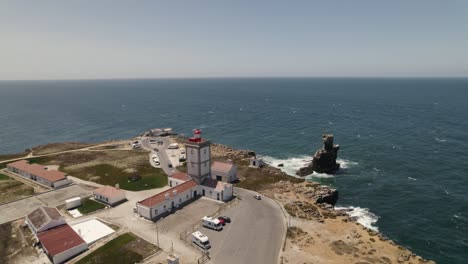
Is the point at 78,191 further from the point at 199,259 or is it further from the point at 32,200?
the point at 199,259

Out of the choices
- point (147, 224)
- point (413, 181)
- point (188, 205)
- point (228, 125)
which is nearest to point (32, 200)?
point (147, 224)

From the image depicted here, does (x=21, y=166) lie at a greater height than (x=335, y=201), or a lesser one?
greater

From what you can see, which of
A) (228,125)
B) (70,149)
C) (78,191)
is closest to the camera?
(78,191)

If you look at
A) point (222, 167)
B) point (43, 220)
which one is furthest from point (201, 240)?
point (222, 167)

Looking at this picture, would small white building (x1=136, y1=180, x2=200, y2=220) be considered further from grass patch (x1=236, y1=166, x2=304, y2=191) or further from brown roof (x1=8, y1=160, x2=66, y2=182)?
brown roof (x1=8, y1=160, x2=66, y2=182)

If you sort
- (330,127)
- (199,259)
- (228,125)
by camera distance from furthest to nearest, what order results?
(228,125) → (330,127) → (199,259)

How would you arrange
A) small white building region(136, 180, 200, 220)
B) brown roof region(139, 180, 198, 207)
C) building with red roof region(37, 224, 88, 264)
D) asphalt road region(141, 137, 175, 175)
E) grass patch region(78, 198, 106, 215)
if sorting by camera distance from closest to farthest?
building with red roof region(37, 224, 88, 264) → small white building region(136, 180, 200, 220) → brown roof region(139, 180, 198, 207) → grass patch region(78, 198, 106, 215) → asphalt road region(141, 137, 175, 175)

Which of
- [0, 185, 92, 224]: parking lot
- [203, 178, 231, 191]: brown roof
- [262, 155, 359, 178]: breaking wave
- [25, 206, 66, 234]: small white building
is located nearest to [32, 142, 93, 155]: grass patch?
[0, 185, 92, 224]: parking lot
